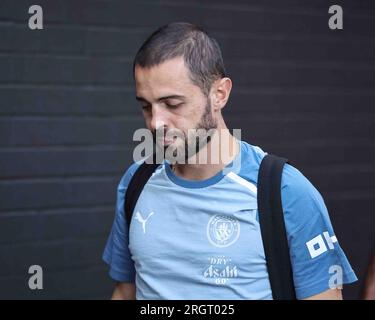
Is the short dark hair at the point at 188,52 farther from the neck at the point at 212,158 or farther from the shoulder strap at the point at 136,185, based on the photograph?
the shoulder strap at the point at 136,185

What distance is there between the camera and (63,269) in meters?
5.20

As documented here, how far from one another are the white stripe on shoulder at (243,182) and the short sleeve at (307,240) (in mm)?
138

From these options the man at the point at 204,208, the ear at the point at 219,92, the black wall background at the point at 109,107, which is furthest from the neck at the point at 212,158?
the black wall background at the point at 109,107

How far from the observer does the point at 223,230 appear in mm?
2678

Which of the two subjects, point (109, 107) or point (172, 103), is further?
point (109, 107)

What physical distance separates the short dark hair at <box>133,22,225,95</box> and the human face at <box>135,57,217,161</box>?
0.09ft

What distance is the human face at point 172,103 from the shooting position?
8.80 feet

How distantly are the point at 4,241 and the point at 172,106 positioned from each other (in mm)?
2710

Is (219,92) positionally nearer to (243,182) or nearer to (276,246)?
(243,182)

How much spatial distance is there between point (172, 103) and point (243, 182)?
0.42m

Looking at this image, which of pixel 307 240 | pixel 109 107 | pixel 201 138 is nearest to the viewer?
pixel 307 240

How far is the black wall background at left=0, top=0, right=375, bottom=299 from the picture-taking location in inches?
196

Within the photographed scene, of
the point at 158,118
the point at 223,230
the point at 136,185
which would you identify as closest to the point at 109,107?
the point at 136,185
